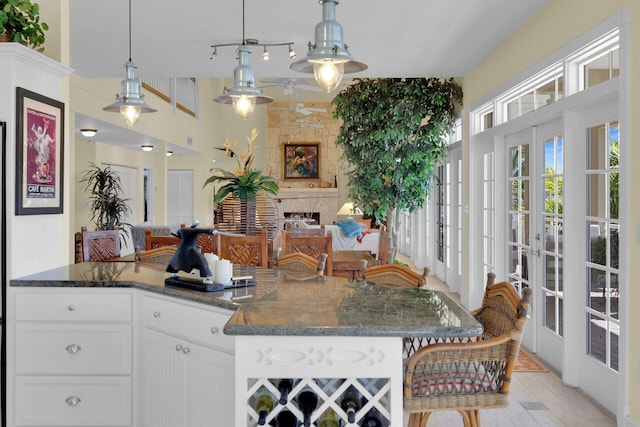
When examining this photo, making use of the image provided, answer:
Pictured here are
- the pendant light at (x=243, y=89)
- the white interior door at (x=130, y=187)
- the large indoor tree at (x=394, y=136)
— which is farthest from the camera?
the white interior door at (x=130, y=187)

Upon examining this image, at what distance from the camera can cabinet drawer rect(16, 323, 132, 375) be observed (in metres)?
2.76

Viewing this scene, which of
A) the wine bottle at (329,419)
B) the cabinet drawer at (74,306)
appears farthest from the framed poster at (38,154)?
the wine bottle at (329,419)

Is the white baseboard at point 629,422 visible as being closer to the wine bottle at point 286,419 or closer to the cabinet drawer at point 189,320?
the wine bottle at point 286,419

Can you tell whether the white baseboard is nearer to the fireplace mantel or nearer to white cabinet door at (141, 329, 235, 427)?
white cabinet door at (141, 329, 235, 427)

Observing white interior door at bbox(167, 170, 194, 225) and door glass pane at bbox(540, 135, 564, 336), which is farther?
white interior door at bbox(167, 170, 194, 225)

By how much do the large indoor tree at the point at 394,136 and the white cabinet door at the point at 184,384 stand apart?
16.6 ft

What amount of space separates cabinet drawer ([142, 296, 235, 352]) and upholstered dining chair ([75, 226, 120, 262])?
1842 mm

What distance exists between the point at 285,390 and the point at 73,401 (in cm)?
147

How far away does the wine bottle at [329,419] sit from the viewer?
1.94 m

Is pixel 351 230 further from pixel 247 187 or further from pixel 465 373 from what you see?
pixel 465 373

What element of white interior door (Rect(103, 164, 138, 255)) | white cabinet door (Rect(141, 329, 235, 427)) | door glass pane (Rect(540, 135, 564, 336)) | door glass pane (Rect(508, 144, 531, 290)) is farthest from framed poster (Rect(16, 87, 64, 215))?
white interior door (Rect(103, 164, 138, 255))

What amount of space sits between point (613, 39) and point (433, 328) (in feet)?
7.70

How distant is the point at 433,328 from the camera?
73.9 inches

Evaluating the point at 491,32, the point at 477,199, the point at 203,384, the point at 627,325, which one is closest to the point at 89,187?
the point at 477,199
